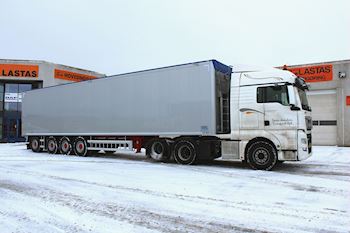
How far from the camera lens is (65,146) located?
16469mm

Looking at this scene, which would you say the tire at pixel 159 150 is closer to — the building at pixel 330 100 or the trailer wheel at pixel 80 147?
the trailer wheel at pixel 80 147

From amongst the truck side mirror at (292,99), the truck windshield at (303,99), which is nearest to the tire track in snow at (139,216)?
the truck side mirror at (292,99)

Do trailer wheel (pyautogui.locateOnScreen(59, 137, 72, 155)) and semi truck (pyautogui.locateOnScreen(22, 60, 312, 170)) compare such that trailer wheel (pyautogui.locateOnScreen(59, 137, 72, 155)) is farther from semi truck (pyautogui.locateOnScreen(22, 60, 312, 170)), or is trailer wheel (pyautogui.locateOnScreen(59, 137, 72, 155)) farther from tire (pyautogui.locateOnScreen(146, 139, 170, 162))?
tire (pyautogui.locateOnScreen(146, 139, 170, 162))

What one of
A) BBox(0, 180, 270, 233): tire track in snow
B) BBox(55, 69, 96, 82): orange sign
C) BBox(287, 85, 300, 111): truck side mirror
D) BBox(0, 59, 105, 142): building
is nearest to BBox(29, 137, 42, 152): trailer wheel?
BBox(0, 180, 270, 233): tire track in snow

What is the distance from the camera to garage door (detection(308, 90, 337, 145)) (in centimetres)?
2202

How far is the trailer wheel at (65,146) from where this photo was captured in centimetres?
1623

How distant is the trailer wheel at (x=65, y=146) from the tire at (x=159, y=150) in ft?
17.2

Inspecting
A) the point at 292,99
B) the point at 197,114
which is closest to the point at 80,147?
the point at 197,114

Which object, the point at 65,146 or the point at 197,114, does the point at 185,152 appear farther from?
the point at 65,146

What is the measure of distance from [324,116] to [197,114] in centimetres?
Answer: 1455

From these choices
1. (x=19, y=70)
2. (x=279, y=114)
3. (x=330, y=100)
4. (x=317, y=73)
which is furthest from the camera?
(x=19, y=70)

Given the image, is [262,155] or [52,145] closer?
[262,155]

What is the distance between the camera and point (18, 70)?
29344mm

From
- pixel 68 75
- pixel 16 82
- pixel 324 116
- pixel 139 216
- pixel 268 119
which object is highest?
pixel 68 75
